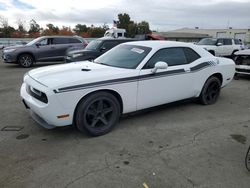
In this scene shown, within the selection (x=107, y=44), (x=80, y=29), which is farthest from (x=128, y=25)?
(x=107, y=44)

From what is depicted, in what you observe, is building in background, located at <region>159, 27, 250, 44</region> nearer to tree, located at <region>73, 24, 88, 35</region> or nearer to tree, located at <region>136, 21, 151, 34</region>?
tree, located at <region>136, 21, 151, 34</region>

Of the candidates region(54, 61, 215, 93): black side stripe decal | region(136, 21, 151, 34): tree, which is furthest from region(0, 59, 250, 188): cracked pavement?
region(136, 21, 151, 34): tree

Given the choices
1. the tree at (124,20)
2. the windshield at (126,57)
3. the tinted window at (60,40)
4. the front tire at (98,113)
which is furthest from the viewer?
the tree at (124,20)

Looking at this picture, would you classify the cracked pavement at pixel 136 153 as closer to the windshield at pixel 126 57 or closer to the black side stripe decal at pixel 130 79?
the black side stripe decal at pixel 130 79

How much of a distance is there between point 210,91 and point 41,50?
9813 mm

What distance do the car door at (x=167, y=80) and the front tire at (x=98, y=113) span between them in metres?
0.55

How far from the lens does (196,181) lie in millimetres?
2928

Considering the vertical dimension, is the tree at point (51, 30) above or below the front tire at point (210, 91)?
above

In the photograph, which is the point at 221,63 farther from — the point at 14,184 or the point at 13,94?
the point at 13,94

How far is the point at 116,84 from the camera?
13.6ft

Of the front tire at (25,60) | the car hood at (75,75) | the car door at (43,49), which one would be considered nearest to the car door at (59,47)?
the car door at (43,49)

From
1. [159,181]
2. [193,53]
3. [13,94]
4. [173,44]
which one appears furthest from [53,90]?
[13,94]

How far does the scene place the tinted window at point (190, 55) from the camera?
17.5ft

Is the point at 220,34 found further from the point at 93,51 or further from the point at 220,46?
the point at 93,51
